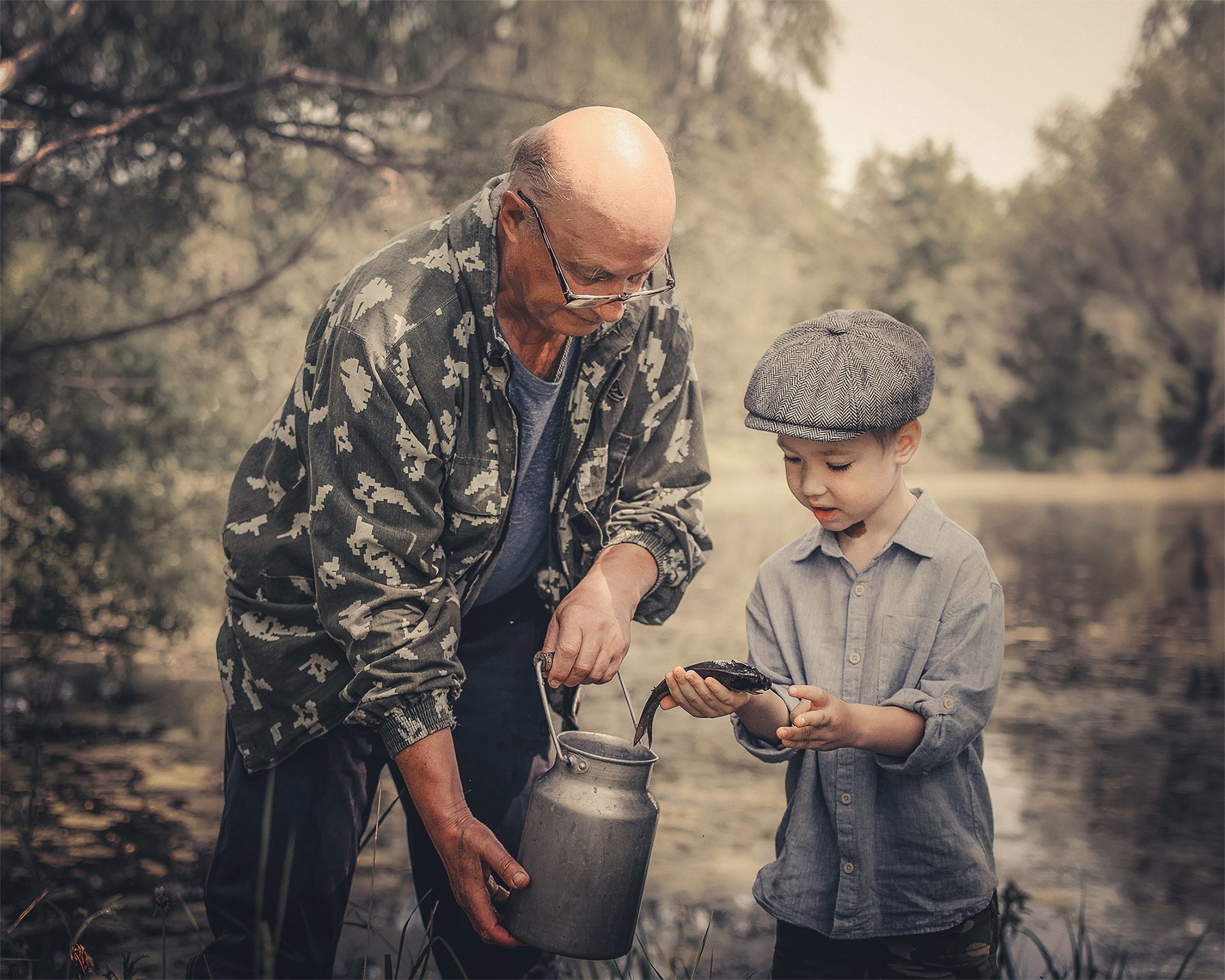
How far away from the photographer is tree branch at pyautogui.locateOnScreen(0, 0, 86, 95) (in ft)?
16.8

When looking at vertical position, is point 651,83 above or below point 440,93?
above

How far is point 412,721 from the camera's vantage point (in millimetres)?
2322

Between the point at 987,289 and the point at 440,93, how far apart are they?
78.0 feet

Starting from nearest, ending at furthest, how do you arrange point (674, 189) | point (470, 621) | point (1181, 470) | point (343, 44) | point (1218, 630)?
point (674, 189), point (470, 621), point (343, 44), point (1218, 630), point (1181, 470)

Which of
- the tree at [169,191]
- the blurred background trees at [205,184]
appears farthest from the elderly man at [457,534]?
the tree at [169,191]

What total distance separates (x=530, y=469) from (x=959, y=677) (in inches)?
37.2

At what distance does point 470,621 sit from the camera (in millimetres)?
2814

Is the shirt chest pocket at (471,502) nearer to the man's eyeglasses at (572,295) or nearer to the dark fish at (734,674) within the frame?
the man's eyeglasses at (572,295)

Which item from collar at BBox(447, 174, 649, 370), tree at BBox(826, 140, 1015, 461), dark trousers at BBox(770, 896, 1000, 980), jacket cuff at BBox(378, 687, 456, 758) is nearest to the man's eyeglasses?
collar at BBox(447, 174, 649, 370)

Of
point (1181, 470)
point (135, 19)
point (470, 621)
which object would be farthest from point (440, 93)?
point (1181, 470)

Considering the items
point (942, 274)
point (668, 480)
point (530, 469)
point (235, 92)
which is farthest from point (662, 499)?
point (942, 274)

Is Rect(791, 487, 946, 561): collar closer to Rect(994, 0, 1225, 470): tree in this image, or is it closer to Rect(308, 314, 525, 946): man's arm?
Rect(308, 314, 525, 946): man's arm

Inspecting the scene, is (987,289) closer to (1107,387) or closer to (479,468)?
(1107,387)

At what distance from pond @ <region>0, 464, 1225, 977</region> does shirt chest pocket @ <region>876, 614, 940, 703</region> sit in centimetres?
103
